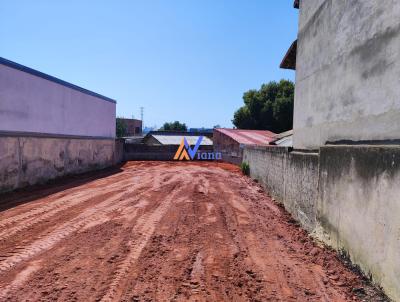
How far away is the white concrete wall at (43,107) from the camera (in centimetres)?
1102

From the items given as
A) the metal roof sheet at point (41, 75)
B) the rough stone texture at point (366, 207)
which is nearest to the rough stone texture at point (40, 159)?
the metal roof sheet at point (41, 75)

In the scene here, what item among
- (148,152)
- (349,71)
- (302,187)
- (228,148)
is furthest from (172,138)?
(349,71)

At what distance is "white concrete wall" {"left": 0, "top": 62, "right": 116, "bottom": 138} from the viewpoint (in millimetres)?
11016

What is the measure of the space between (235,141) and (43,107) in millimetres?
14854

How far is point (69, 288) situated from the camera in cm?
392

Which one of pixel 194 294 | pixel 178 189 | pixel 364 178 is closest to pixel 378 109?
pixel 364 178

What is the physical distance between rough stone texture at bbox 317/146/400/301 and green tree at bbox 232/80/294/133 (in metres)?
29.8

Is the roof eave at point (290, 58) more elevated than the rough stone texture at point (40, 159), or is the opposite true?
the roof eave at point (290, 58)

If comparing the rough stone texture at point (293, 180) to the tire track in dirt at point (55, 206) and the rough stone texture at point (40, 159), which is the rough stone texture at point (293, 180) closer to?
the tire track in dirt at point (55, 206)

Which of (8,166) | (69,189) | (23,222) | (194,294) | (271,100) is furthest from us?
(271,100)

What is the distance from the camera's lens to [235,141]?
24500 millimetres

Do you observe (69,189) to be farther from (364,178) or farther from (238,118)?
(238,118)

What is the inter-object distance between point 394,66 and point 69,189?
1104 cm

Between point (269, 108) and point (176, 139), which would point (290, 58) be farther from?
point (176, 139)
